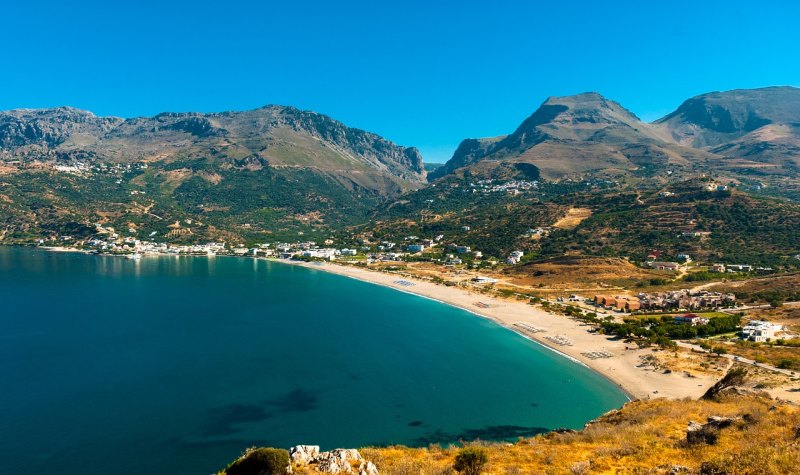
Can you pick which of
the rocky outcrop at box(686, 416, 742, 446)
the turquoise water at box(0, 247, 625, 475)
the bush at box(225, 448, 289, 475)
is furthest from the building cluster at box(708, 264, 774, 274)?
the bush at box(225, 448, 289, 475)

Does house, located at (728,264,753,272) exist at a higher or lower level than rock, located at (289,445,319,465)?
higher

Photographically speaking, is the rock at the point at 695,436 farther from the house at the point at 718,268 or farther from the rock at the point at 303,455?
the house at the point at 718,268

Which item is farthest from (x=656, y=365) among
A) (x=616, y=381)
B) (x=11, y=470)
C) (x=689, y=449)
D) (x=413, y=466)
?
(x=11, y=470)

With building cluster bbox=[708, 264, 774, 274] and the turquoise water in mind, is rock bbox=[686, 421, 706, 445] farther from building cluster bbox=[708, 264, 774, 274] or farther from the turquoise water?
building cluster bbox=[708, 264, 774, 274]

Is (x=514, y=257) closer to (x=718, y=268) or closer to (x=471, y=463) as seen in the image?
(x=718, y=268)

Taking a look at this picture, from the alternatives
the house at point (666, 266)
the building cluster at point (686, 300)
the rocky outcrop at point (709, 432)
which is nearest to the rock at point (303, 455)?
the rocky outcrop at point (709, 432)

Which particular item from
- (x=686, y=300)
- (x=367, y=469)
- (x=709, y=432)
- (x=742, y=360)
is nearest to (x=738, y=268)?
(x=686, y=300)

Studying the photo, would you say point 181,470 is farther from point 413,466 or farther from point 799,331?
point 799,331
